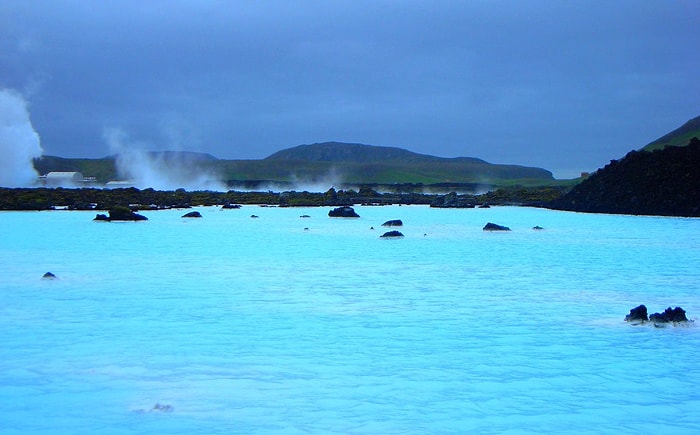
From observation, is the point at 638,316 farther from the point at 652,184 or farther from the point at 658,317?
the point at 652,184

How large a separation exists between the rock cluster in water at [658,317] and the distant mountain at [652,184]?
3941 cm

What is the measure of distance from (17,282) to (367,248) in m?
13.2

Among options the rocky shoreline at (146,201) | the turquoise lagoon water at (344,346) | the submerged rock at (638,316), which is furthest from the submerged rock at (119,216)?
the submerged rock at (638,316)

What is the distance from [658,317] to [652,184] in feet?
144

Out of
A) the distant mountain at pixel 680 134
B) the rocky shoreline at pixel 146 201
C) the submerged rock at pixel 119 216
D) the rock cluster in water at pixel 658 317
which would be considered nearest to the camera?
the rock cluster in water at pixel 658 317

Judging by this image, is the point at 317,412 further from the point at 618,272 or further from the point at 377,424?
the point at 618,272

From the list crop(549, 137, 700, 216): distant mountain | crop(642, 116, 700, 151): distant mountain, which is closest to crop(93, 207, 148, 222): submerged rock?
crop(549, 137, 700, 216): distant mountain

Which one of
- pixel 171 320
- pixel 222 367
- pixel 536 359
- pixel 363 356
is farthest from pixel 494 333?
pixel 171 320

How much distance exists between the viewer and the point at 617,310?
14.1 metres

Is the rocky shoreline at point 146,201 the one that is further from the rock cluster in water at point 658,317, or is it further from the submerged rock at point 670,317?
the submerged rock at point 670,317

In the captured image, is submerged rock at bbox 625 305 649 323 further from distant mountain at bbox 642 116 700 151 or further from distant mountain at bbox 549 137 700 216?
distant mountain at bbox 642 116 700 151

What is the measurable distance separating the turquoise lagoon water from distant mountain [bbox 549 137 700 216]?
1135 inches

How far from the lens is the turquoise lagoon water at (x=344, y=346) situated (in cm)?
788

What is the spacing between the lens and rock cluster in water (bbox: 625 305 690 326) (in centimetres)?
1227
